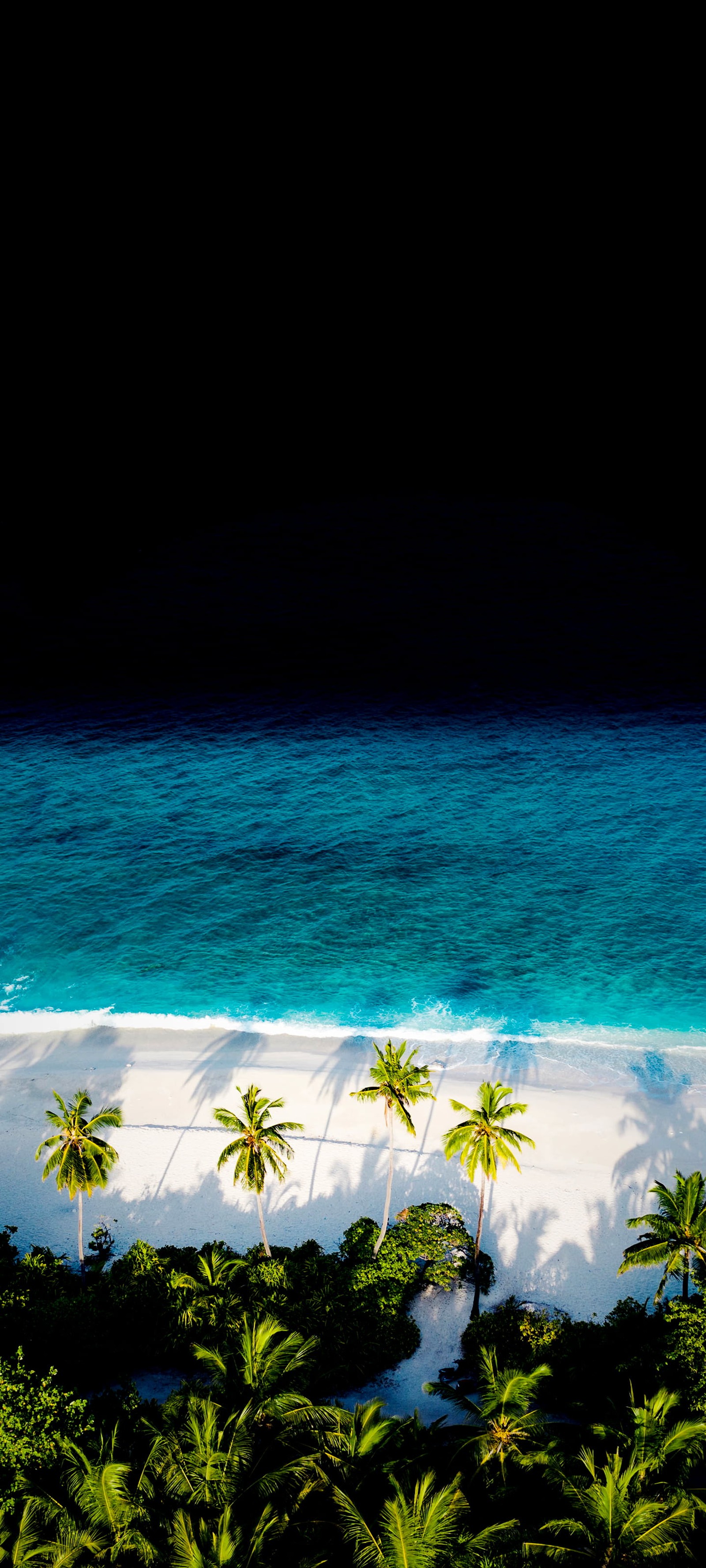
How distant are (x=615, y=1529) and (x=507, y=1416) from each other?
3.32 m

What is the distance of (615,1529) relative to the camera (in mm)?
18141

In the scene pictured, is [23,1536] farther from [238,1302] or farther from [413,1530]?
[238,1302]

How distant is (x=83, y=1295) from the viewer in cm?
2761

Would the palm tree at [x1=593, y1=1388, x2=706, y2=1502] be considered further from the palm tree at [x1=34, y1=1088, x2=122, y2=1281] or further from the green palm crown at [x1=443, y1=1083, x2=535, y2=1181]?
the palm tree at [x1=34, y1=1088, x2=122, y2=1281]

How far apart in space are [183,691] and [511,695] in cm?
2634

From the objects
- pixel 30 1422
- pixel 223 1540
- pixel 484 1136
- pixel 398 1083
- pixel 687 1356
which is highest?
pixel 398 1083

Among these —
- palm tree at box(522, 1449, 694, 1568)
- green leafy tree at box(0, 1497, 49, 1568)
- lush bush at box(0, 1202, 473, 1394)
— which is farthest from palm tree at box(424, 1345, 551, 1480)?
green leafy tree at box(0, 1497, 49, 1568)

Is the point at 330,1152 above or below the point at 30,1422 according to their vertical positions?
below

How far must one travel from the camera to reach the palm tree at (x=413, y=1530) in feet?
57.2

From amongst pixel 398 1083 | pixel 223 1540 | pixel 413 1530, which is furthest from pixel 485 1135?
pixel 223 1540

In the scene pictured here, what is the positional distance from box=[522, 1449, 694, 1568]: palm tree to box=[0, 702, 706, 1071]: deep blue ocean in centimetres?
2438

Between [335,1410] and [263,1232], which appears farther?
[263,1232]

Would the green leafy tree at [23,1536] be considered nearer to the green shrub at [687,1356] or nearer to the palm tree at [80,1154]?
the palm tree at [80,1154]

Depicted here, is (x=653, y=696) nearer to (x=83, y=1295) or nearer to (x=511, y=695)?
(x=511, y=695)
